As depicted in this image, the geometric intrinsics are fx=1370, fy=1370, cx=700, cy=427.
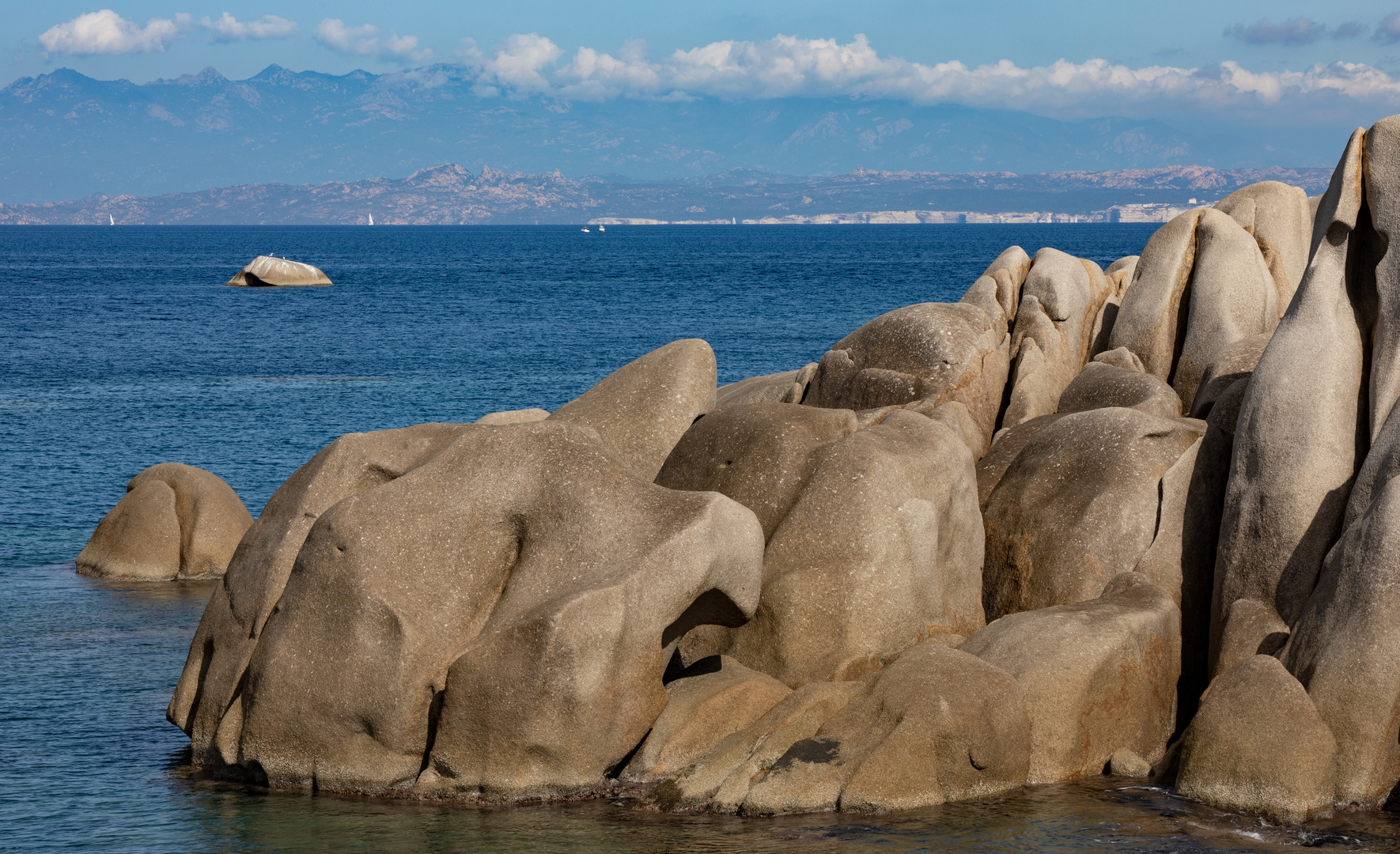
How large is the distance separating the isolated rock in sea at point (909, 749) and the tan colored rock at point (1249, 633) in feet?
9.19

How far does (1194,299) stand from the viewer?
880 inches

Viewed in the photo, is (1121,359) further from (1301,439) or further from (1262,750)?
(1262,750)

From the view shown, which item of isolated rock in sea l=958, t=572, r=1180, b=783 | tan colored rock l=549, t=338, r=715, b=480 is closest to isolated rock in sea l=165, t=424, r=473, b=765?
tan colored rock l=549, t=338, r=715, b=480

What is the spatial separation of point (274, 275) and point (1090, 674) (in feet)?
365

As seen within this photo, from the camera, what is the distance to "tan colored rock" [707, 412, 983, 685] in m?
15.0

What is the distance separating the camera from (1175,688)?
1491 centimetres

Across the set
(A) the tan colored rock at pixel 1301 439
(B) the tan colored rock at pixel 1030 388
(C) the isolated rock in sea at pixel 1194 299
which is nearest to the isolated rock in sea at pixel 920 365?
(B) the tan colored rock at pixel 1030 388

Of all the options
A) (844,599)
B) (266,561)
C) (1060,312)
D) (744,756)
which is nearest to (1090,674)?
(844,599)

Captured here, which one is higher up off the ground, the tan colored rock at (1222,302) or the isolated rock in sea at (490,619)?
A: the tan colored rock at (1222,302)

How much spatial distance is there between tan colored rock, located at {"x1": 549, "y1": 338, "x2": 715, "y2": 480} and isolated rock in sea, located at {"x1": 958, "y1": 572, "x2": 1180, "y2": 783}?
5015 millimetres

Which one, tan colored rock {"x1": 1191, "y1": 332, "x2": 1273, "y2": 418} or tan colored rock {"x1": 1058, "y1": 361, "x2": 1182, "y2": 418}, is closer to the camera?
tan colored rock {"x1": 1191, "y1": 332, "x2": 1273, "y2": 418}

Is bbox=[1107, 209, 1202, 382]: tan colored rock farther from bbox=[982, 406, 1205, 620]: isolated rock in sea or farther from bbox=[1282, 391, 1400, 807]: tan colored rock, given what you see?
bbox=[1282, 391, 1400, 807]: tan colored rock

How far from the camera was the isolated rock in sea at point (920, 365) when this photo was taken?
21.2m

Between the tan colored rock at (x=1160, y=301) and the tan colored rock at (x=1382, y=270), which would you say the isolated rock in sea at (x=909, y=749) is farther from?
the tan colored rock at (x=1160, y=301)
